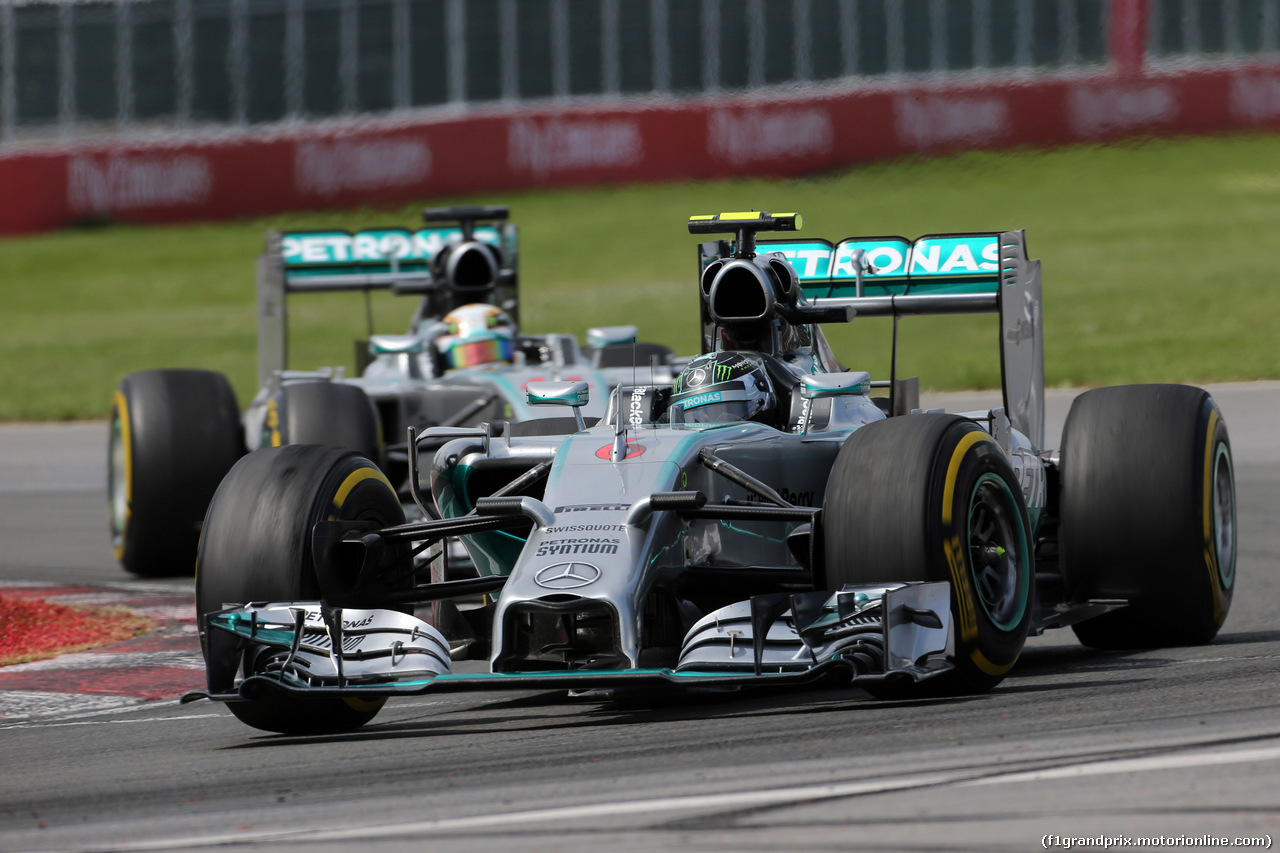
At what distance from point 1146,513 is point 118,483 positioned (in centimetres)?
784

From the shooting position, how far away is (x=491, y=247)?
596 inches

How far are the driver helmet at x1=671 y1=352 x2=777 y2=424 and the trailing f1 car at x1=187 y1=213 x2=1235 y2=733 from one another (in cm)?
1

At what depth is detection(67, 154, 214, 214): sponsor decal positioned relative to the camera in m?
39.4

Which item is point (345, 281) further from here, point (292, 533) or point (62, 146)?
point (62, 146)

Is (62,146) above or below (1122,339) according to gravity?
above

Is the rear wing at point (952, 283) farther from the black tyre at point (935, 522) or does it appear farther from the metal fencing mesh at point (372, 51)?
the metal fencing mesh at point (372, 51)

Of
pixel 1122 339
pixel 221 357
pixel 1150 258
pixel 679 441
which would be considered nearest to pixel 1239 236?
pixel 1150 258

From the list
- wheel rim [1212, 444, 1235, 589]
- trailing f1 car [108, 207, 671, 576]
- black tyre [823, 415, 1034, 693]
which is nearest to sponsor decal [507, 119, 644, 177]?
trailing f1 car [108, 207, 671, 576]

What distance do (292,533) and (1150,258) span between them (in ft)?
89.7

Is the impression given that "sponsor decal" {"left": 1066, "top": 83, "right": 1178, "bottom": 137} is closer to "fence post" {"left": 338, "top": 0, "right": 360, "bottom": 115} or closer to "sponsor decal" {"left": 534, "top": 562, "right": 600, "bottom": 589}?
"fence post" {"left": 338, "top": 0, "right": 360, "bottom": 115}

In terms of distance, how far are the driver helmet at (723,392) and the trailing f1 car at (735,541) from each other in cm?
1

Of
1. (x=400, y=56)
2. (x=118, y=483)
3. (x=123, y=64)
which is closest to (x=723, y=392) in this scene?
(x=118, y=483)

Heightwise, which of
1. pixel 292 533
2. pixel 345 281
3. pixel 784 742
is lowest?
pixel 784 742

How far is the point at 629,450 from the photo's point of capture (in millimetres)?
7098
